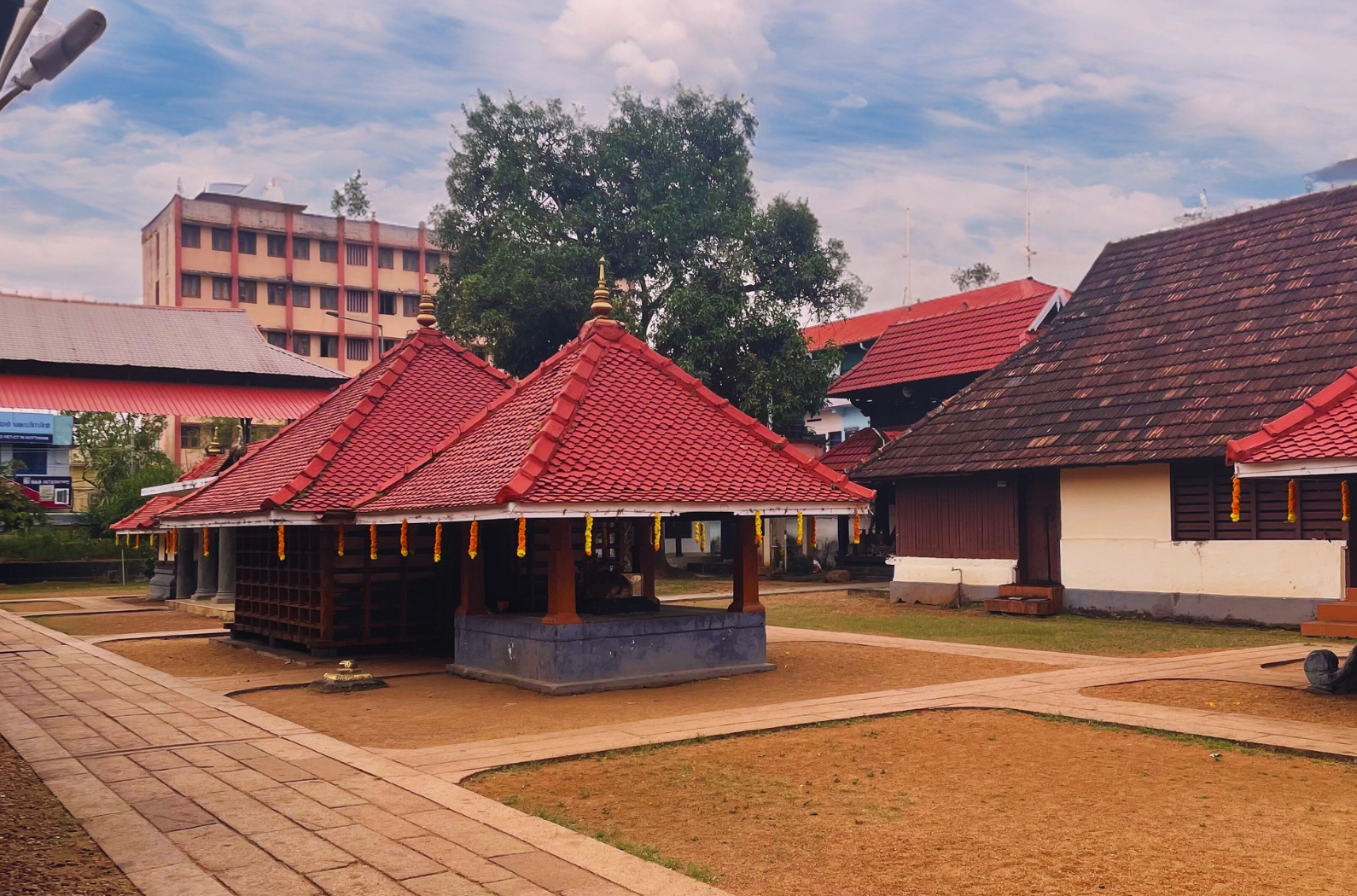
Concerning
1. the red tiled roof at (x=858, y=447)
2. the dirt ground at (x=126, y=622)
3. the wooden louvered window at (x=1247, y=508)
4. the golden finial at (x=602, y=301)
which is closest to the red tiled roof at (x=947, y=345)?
the red tiled roof at (x=858, y=447)

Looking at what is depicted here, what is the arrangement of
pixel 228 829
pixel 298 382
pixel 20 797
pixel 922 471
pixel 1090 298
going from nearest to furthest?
1. pixel 228 829
2. pixel 20 797
3. pixel 922 471
4. pixel 1090 298
5. pixel 298 382

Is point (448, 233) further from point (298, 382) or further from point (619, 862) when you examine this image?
point (619, 862)

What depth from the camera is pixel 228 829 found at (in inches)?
277

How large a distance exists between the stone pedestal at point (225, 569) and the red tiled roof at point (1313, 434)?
21.4m

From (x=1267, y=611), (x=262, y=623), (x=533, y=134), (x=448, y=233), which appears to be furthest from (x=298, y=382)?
(x=1267, y=611)

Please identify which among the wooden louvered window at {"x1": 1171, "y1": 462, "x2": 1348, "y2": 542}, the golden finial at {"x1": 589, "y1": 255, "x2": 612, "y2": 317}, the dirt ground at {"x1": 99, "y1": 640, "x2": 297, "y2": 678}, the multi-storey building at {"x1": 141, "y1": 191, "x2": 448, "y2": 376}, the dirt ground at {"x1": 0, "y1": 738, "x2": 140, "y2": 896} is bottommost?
the dirt ground at {"x1": 99, "y1": 640, "x2": 297, "y2": 678}

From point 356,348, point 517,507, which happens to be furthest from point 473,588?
point 356,348

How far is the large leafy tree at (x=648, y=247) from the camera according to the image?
34.5 metres

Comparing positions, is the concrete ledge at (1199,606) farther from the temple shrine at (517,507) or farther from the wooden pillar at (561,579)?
the wooden pillar at (561,579)

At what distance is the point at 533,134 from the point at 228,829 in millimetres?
32912

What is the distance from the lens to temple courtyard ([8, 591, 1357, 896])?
245 inches

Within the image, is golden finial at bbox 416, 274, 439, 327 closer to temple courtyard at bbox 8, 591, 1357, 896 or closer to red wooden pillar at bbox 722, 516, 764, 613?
temple courtyard at bbox 8, 591, 1357, 896

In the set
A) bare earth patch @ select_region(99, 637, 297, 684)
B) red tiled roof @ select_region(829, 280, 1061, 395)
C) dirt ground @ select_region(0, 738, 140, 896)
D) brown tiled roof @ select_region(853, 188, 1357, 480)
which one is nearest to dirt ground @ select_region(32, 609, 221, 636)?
bare earth patch @ select_region(99, 637, 297, 684)

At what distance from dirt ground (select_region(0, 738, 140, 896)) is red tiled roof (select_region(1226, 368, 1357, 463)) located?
9.99 m
